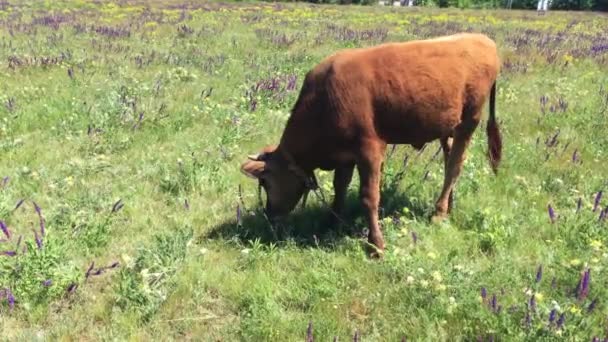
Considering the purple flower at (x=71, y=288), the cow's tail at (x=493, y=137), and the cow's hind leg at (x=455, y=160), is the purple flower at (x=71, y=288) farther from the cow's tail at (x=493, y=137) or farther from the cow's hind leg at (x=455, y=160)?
the cow's tail at (x=493, y=137)

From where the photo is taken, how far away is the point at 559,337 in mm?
3496

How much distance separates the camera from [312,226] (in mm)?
5863

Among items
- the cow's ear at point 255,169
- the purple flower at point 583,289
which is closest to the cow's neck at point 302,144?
the cow's ear at point 255,169

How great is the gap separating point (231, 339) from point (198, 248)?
4.89ft

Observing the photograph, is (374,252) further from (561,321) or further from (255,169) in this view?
(561,321)

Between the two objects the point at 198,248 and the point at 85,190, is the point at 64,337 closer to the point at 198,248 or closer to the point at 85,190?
the point at 198,248

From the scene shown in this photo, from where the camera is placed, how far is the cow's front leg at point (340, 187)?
5.58 m

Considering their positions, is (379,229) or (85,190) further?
(85,190)

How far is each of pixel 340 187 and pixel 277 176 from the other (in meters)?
0.78

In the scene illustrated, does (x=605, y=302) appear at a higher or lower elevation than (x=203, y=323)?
higher

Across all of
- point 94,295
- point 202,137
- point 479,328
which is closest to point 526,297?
point 479,328

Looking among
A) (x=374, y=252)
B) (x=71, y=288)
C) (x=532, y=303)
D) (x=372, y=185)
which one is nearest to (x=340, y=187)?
(x=372, y=185)

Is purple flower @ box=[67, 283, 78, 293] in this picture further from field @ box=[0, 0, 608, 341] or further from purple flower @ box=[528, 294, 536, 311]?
purple flower @ box=[528, 294, 536, 311]

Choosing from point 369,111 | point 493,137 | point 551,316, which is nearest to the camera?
point 551,316
